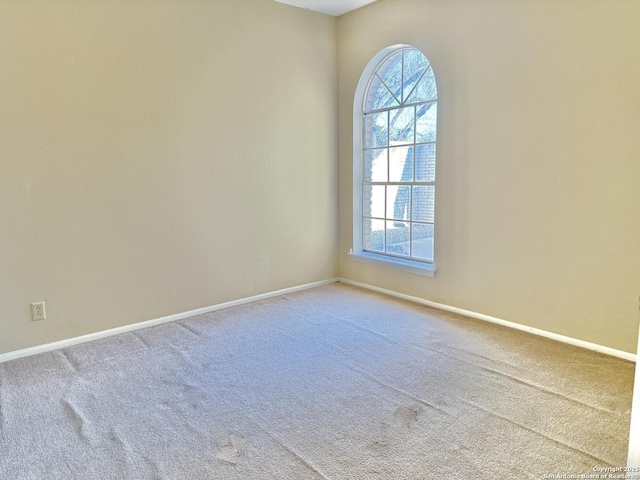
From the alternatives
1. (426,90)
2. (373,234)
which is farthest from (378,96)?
(373,234)

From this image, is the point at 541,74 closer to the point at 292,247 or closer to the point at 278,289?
the point at 292,247

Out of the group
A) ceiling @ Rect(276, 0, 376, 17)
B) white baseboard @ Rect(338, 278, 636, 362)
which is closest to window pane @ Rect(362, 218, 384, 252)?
white baseboard @ Rect(338, 278, 636, 362)

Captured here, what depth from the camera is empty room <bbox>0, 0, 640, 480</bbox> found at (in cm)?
202

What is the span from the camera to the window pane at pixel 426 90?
11.9 feet

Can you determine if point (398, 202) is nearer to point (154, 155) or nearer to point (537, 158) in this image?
point (537, 158)

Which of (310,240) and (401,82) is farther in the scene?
(310,240)

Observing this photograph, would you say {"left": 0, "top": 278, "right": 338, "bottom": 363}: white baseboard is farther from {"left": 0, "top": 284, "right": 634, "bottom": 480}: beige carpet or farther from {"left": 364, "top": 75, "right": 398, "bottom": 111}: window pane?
{"left": 364, "top": 75, "right": 398, "bottom": 111}: window pane

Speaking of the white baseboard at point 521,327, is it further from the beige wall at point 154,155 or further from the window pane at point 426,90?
the window pane at point 426,90

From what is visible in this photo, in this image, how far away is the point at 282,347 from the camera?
2.98 metres

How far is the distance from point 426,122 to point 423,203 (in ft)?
2.22

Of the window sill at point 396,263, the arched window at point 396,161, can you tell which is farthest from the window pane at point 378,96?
the window sill at point 396,263

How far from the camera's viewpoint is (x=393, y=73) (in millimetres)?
3998

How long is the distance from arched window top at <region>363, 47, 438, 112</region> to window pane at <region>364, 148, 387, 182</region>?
0.41 metres

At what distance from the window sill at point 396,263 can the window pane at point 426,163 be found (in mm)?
739
